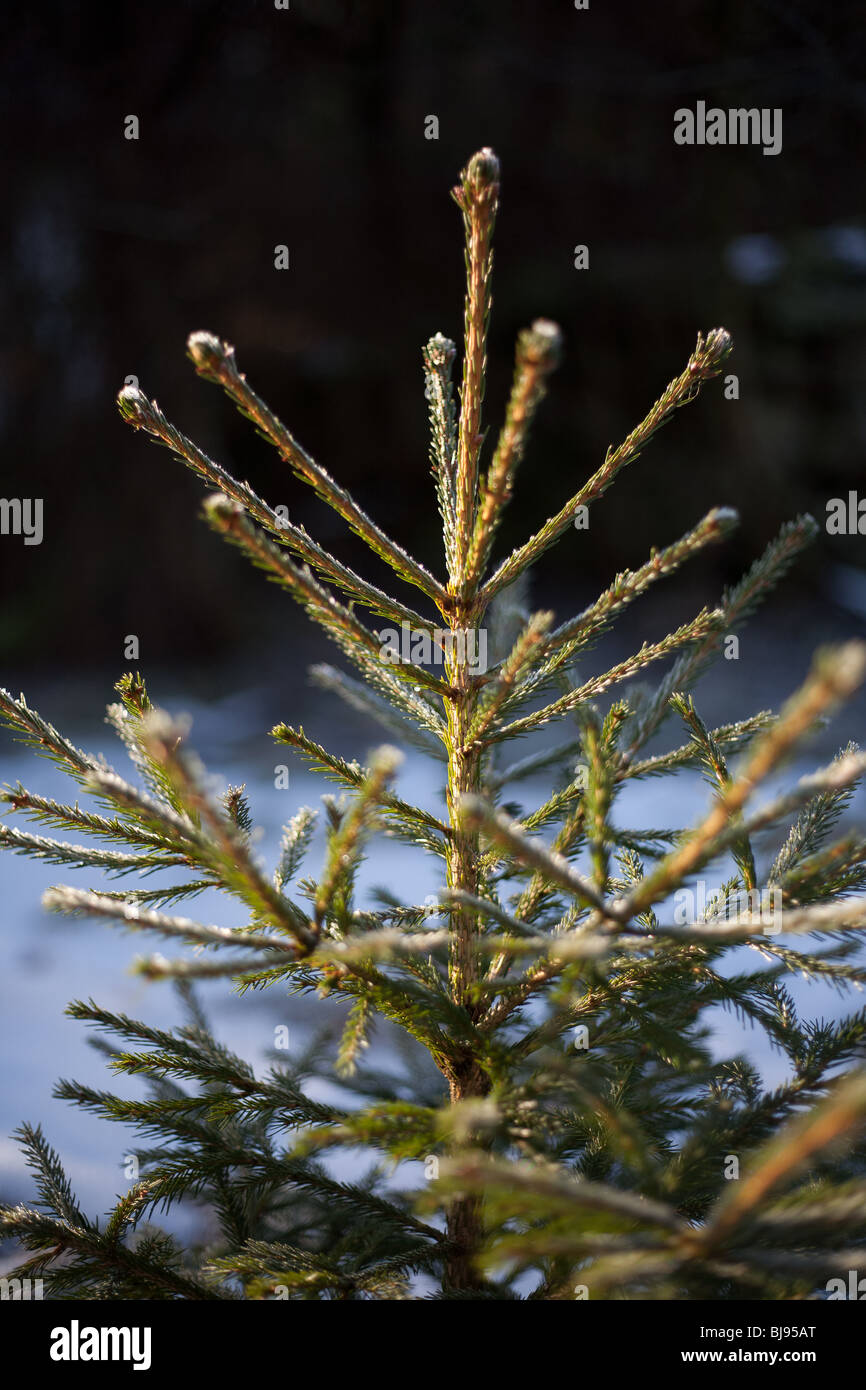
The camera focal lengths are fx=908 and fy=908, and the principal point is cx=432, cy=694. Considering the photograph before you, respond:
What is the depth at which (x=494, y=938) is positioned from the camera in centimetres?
65

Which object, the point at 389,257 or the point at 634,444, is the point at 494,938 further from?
Result: the point at 389,257

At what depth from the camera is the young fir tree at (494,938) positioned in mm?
434

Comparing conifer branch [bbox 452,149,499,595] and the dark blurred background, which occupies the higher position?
the dark blurred background

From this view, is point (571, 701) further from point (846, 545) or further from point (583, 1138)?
point (846, 545)

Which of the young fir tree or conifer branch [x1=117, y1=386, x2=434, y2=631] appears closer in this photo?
the young fir tree

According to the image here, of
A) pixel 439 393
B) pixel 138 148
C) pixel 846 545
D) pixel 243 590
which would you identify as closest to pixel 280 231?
pixel 138 148

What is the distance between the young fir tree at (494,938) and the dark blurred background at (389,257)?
146 inches

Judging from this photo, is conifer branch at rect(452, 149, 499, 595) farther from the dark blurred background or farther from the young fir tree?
the dark blurred background

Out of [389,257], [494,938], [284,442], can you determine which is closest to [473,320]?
[284,442]

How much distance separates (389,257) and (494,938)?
4386 mm

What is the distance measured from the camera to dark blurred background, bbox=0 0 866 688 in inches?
151

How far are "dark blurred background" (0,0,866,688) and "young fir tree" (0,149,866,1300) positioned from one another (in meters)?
3.71

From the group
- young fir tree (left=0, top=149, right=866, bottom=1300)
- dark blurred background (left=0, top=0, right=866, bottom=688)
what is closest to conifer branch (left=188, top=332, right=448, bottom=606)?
young fir tree (left=0, top=149, right=866, bottom=1300)

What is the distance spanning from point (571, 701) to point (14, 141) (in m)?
4.32
